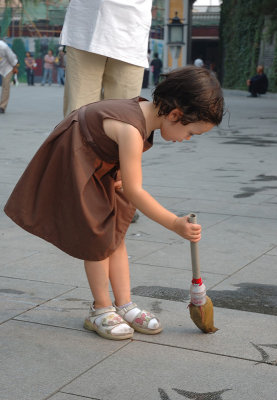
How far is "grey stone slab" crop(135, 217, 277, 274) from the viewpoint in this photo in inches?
150

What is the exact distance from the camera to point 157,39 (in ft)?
154

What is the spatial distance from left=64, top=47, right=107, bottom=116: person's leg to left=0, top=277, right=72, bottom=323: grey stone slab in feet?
4.33

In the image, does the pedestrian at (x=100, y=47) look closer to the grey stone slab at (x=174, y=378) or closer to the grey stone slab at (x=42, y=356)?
the grey stone slab at (x=42, y=356)

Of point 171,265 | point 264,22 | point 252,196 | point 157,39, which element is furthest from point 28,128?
point 157,39

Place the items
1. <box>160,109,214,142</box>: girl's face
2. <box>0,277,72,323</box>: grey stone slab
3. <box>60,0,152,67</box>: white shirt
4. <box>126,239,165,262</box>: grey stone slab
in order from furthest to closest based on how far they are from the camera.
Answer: <box>60,0,152,67</box>: white shirt, <box>126,239,165,262</box>: grey stone slab, <box>0,277,72,323</box>: grey stone slab, <box>160,109,214,142</box>: girl's face

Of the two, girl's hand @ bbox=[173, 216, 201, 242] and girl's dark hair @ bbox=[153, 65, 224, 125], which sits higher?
girl's dark hair @ bbox=[153, 65, 224, 125]

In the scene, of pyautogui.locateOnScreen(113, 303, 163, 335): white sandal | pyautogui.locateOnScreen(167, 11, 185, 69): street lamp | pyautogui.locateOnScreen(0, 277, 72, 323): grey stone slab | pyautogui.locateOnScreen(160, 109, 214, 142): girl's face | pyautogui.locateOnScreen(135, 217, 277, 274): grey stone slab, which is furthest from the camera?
pyautogui.locateOnScreen(167, 11, 185, 69): street lamp

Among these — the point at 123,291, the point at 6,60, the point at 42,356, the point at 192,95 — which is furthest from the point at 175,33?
the point at 42,356

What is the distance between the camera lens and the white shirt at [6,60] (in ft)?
48.9

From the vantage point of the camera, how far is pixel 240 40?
31.3 m

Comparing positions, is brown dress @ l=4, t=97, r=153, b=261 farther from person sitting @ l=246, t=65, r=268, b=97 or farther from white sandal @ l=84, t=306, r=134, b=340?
person sitting @ l=246, t=65, r=268, b=97

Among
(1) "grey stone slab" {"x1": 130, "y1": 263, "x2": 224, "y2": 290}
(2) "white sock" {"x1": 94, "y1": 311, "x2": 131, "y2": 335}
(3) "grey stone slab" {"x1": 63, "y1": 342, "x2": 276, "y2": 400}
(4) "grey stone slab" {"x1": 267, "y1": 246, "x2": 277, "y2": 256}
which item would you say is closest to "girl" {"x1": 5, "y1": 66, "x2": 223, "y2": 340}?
(2) "white sock" {"x1": 94, "y1": 311, "x2": 131, "y2": 335}

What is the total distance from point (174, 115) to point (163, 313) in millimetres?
864

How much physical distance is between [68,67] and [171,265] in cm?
140
